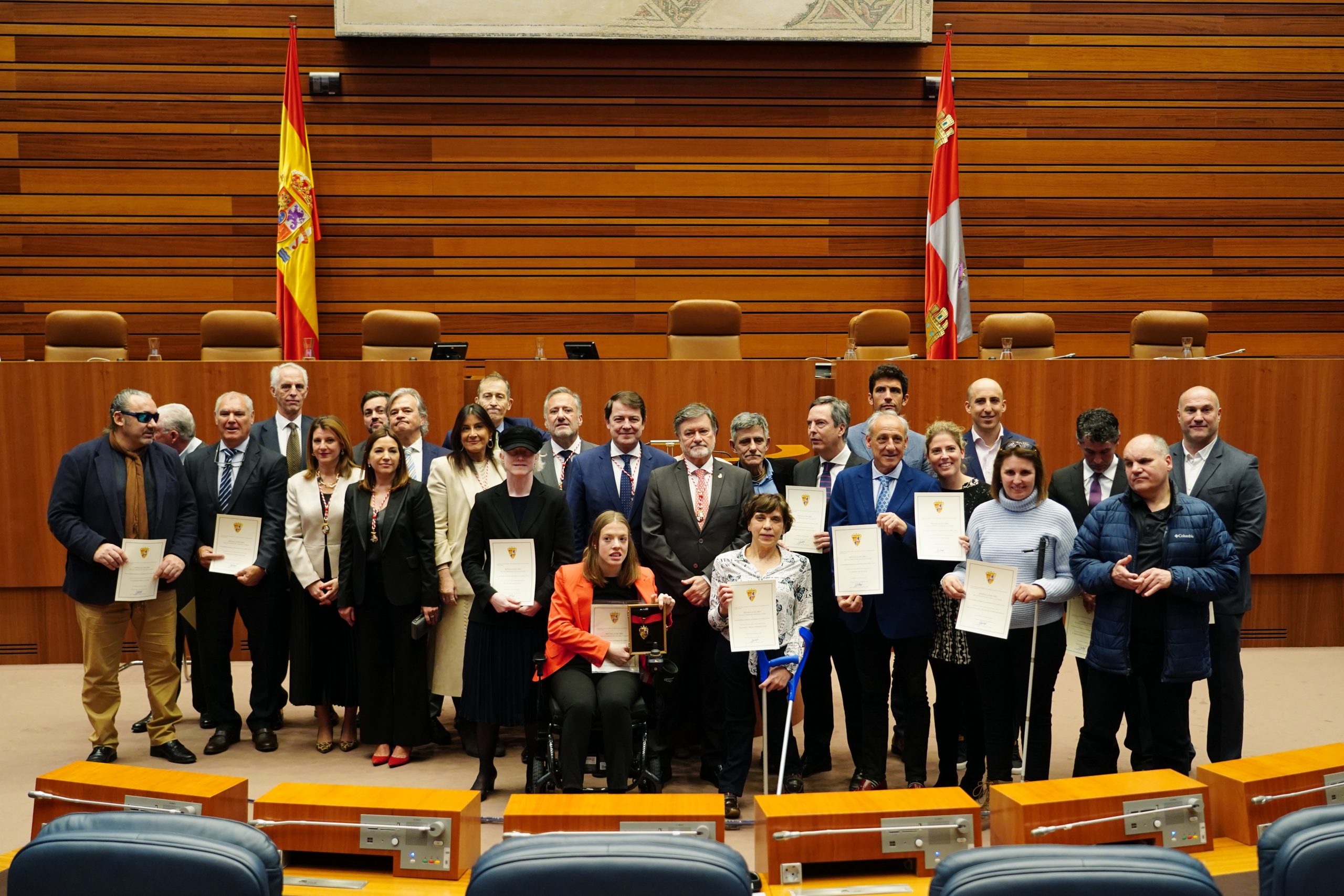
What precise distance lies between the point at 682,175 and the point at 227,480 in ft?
14.5

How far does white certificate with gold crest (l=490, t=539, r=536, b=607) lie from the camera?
4.14 metres

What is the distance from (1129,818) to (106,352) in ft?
20.0

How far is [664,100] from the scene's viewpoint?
815 centimetres

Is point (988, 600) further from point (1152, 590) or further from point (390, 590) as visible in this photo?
point (390, 590)

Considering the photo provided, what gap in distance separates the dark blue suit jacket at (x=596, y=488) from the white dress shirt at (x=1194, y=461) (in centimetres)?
208

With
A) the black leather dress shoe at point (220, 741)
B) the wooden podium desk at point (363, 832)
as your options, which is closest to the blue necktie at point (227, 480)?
the black leather dress shoe at point (220, 741)

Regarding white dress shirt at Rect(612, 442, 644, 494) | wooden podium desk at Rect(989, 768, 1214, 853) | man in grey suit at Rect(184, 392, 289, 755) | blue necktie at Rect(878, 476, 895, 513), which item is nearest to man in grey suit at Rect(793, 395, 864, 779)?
blue necktie at Rect(878, 476, 895, 513)

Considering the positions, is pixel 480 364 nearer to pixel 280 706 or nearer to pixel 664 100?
pixel 280 706

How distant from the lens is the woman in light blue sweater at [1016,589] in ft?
12.7

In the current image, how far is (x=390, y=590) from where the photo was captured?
4.47 meters

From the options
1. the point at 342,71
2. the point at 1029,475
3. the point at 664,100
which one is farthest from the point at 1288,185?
the point at 342,71

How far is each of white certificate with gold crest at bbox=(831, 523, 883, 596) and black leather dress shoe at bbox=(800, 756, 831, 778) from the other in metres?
0.85

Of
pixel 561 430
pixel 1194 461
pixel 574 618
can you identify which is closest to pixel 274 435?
pixel 561 430

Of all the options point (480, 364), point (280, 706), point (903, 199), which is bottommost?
point (280, 706)
